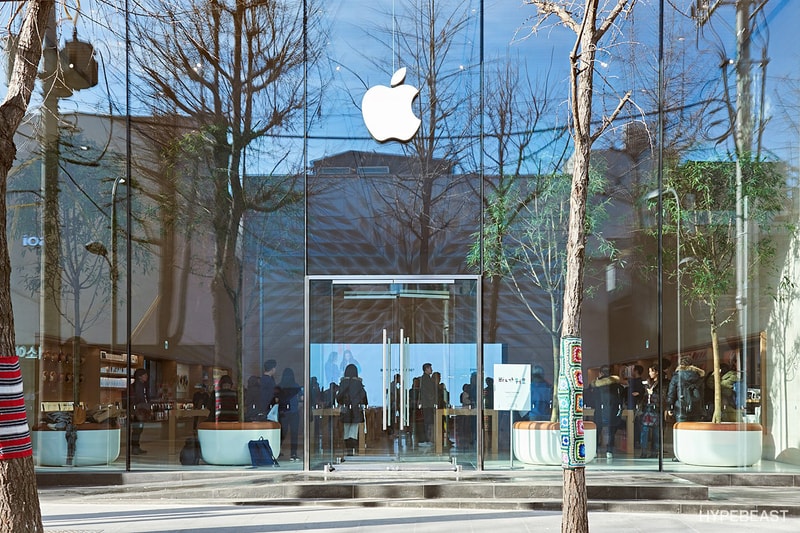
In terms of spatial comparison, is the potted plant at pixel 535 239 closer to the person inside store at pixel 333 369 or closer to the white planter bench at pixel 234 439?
the person inside store at pixel 333 369

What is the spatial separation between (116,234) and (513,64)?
582 cm

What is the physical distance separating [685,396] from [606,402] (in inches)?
42.8

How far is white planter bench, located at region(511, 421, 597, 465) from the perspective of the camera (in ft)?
38.1

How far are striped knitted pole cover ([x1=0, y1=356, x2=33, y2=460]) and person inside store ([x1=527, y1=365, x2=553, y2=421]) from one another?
6774 millimetres

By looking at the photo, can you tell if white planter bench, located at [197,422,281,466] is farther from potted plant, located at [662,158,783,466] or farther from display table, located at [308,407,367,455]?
potted plant, located at [662,158,783,466]

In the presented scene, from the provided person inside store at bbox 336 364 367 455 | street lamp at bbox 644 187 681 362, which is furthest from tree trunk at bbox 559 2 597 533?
street lamp at bbox 644 187 681 362

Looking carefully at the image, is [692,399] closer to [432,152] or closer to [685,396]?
[685,396]

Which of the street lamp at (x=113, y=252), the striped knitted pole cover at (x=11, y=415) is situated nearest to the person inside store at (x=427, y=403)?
the street lamp at (x=113, y=252)

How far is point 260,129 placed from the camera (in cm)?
1223

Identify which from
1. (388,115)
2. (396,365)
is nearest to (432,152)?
(388,115)

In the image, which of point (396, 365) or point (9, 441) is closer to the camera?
point (9, 441)

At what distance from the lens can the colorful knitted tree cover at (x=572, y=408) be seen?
691 centimetres

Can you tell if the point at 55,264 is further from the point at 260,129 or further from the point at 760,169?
the point at 760,169

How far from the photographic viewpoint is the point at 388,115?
1213 cm
